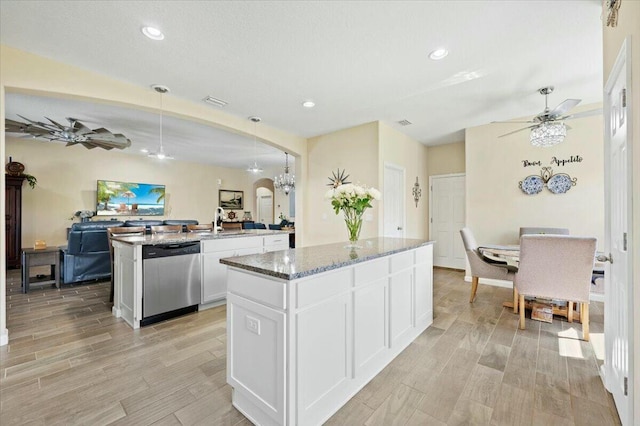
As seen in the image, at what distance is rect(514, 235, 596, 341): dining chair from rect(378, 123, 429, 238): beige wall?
2109 mm

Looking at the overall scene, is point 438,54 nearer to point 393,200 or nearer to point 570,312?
point 393,200

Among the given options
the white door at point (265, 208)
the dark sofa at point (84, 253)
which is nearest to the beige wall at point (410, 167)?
the dark sofa at point (84, 253)

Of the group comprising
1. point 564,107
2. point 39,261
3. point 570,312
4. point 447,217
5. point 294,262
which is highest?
point 564,107

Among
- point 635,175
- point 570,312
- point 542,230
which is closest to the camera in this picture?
point 635,175

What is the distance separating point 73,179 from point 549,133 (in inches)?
375

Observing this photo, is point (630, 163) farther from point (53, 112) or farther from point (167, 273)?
point (53, 112)

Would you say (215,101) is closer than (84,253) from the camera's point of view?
Yes

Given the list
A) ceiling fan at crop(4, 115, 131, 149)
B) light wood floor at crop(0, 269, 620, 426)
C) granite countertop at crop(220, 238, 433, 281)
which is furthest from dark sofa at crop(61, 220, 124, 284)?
granite countertop at crop(220, 238, 433, 281)

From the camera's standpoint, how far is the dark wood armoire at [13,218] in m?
5.63

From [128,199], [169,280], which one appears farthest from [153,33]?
[128,199]

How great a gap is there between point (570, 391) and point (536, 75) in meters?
3.11

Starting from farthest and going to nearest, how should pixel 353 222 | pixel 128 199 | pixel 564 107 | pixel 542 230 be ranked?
pixel 128 199 → pixel 542 230 → pixel 564 107 → pixel 353 222

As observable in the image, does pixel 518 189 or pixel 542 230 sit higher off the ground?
pixel 518 189

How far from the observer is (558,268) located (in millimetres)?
2732
